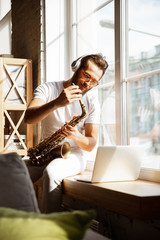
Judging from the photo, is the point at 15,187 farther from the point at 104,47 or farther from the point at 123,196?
the point at 104,47

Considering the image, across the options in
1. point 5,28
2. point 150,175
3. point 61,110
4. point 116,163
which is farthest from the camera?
point 5,28

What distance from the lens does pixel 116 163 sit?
2.12 metres

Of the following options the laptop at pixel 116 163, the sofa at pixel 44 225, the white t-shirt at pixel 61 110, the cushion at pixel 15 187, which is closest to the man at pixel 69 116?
the white t-shirt at pixel 61 110

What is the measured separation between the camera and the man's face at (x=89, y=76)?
8.68ft

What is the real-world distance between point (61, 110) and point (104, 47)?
79 cm

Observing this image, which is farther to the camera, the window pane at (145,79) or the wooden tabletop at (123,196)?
the window pane at (145,79)

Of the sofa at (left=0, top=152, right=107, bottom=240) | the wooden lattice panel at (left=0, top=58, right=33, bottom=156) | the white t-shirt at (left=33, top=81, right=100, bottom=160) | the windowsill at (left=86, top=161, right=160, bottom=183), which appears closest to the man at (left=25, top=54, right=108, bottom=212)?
the white t-shirt at (left=33, top=81, right=100, bottom=160)

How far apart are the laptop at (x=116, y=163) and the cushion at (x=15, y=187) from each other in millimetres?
926

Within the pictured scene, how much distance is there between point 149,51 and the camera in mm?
2564

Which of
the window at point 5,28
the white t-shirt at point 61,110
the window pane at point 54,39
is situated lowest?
the white t-shirt at point 61,110

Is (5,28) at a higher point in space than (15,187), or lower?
higher

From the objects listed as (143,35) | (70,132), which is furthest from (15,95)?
(143,35)

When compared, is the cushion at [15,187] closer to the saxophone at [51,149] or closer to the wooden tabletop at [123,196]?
the wooden tabletop at [123,196]

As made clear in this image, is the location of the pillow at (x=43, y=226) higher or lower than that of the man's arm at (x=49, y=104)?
lower
